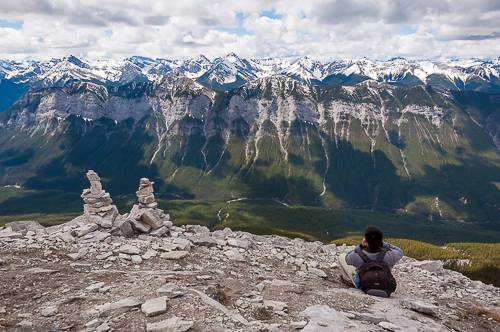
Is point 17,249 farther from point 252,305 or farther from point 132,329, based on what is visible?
point 252,305

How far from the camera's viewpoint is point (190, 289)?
1756cm

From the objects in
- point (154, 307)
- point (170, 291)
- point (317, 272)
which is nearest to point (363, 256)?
point (317, 272)

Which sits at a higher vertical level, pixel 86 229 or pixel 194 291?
pixel 86 229

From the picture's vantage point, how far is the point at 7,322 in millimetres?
15016

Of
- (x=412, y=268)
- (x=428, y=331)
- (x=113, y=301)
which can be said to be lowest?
(x=412, y=268)

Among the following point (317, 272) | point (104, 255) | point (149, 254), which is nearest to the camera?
point (104, 255)

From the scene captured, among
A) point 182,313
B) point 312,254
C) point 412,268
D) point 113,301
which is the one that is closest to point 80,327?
point 113,301

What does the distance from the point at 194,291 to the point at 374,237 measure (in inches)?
364

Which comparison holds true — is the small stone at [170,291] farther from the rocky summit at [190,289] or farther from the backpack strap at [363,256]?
the backpack strap at [363,256]

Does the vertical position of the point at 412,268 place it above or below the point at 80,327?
below

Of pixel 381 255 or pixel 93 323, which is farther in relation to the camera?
pixel 381 255

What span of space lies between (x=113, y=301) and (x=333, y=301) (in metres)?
10.1

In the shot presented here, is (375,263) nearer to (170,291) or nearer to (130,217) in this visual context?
(170,291)

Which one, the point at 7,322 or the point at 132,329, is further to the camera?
the point at 7,322
